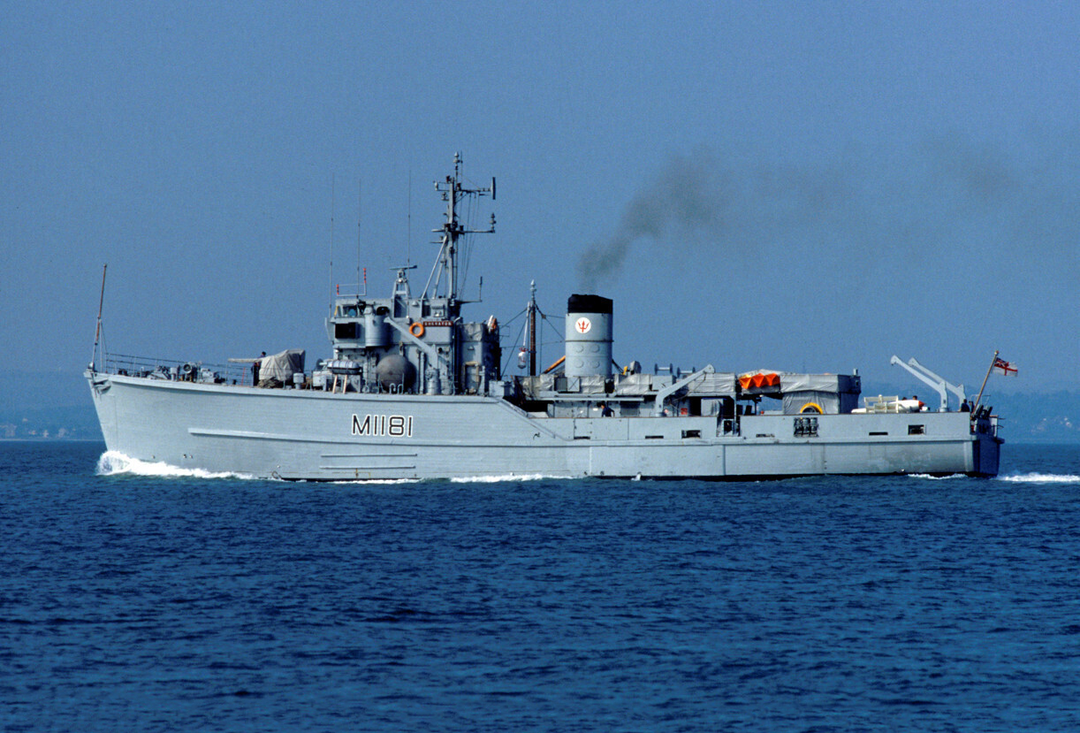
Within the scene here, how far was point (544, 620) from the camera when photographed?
18641mm

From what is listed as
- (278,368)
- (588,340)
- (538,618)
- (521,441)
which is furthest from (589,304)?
(538,618)

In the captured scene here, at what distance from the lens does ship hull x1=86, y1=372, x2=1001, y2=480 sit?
3834 centimetres

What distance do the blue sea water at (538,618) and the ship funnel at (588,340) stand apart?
9244 mm

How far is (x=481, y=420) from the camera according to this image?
38.4 m

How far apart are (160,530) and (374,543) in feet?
19.6

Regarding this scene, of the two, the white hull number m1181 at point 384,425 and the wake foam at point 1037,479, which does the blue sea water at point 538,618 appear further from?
the wake foam at point 1037,479

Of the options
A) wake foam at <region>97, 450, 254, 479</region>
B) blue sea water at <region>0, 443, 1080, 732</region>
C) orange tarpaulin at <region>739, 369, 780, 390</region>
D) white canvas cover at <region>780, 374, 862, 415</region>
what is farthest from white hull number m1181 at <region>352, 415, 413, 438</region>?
white canvas cover at <region>780, 374, 862, 415</region>

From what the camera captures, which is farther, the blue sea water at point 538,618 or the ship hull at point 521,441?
the ship hull at point 521,441

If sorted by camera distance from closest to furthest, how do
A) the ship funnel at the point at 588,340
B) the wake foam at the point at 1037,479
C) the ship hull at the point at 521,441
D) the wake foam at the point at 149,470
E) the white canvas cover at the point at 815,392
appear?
1. the ship hull at the point at 521,441
2. the wake foam at the point at 149,470
3. the white canvas cover at the point at 815,392
4. the ship funnel at the point at 588,340
5. the wake foam at the point at 1037,479

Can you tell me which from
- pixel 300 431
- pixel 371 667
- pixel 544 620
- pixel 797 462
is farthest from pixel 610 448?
pixel 371 667

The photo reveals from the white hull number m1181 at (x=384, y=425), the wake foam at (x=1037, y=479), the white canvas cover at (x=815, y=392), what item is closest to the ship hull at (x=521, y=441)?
the white hull number m1181 at (x=384, y=425)

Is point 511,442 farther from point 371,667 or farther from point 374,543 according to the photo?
point 371,667

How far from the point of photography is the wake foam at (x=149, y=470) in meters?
39.8

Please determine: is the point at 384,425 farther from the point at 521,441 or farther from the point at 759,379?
the point at 759,379
